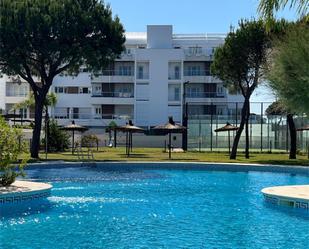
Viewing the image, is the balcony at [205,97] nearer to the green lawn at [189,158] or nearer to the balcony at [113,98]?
the balcony at [113,98]

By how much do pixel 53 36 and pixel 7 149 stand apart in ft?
50.4

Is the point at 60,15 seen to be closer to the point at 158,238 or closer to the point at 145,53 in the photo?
the point at 158,238

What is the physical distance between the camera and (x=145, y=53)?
6353 cm

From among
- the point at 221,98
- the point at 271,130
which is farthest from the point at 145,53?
the point at 271,130

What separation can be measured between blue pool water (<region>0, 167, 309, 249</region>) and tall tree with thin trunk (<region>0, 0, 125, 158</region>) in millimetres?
11047

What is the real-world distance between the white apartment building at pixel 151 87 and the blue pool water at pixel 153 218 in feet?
148

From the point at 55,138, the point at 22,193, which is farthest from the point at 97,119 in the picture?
the point at 22,193

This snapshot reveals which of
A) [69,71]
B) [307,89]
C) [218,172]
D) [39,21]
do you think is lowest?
[218,172]

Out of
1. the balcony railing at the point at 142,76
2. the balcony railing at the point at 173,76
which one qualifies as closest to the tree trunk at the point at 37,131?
the balcony railing at the point at 142,76

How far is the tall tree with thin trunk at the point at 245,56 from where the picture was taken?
28094 millimetres

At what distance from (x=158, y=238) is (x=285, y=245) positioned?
2.16 m

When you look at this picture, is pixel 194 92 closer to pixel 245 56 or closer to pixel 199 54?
pixel 199 54

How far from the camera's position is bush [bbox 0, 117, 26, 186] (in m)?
12.9

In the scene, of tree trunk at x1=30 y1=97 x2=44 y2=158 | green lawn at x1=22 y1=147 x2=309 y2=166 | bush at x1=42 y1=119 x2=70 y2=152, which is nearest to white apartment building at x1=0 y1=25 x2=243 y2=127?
bush at x1=42 y1=119 x2=70 y2=152
